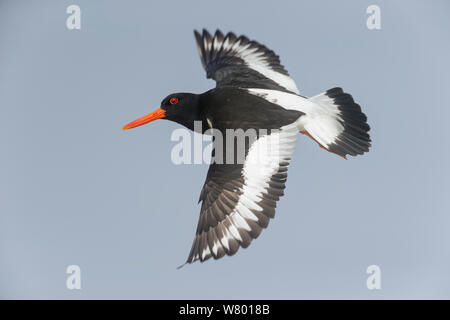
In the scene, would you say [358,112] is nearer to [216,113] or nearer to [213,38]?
[216,113]

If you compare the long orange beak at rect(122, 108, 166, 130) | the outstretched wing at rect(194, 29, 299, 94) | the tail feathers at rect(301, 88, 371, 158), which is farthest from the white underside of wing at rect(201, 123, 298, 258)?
the long orange beak at rect(122, 108, 166, 130)

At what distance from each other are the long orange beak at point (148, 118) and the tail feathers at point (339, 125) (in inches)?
52.6

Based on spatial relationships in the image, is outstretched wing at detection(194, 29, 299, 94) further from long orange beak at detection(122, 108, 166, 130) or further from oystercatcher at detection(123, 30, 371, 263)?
long orange beak at detection(122, 108, 166, 130)

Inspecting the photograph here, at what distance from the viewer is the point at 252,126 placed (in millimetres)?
3584

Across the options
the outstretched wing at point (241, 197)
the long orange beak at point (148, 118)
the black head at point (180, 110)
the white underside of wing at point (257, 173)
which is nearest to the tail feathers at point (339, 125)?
the white underside of wing at point (257, 173)

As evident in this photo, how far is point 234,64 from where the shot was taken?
467cm

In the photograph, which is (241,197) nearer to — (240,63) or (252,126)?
(252,126)

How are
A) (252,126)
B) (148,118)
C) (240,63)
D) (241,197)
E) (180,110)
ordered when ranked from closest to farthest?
(241,197) → (252,126) → (180,110) → (148,118) → (240,63)

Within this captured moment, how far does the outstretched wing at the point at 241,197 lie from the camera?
10.6ft

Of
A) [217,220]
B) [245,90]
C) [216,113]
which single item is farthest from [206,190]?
[245,90]

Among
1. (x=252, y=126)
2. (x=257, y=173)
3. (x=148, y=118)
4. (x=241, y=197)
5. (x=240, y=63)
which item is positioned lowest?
(x=241, y=197)

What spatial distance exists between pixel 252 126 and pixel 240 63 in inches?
51.6

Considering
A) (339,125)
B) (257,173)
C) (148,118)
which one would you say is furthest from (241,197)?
(148,118)

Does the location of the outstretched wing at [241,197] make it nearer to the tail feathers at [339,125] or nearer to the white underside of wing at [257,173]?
the white underside of wing at [257,173]
